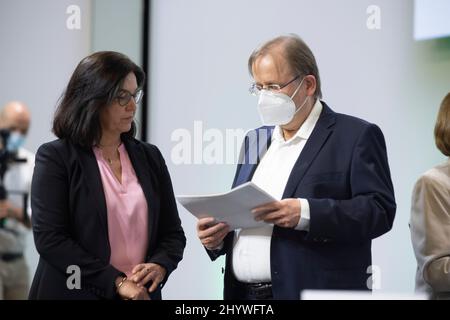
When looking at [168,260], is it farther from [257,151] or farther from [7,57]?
[7,57]

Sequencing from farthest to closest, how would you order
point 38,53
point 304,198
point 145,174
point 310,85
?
point 38,53
point 310,85
point 145,174
point 304,198

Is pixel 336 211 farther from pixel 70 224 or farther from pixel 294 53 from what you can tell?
pixel 70 224

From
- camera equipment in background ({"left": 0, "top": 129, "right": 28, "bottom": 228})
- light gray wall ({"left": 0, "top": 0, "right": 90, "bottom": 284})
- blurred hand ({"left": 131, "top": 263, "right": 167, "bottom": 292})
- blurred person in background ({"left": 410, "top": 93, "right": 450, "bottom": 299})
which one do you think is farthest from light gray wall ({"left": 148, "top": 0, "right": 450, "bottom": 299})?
camera equipment in background ({"left": 0, "top": 129, "right": 28, "bottom": 228})

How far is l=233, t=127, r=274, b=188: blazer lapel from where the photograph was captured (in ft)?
8.66

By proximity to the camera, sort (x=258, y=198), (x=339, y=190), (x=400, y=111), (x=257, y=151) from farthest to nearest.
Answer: (x=400, y=111), (x=257, y=151), (x=339, y=190), (x=258, y=198)

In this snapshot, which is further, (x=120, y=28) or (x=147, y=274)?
(x=120, y=28)

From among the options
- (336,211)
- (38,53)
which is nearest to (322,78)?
(336,211)

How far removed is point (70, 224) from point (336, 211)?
33.1 inches

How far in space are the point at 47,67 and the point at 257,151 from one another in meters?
1.36

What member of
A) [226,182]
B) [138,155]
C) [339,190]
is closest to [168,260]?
[138,155]

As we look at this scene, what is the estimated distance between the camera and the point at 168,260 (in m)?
2.48

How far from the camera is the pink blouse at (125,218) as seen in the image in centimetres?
239

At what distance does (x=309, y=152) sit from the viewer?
8.11ft

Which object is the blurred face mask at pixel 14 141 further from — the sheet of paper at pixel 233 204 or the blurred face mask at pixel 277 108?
the blurred face mask at pixel 277 108
